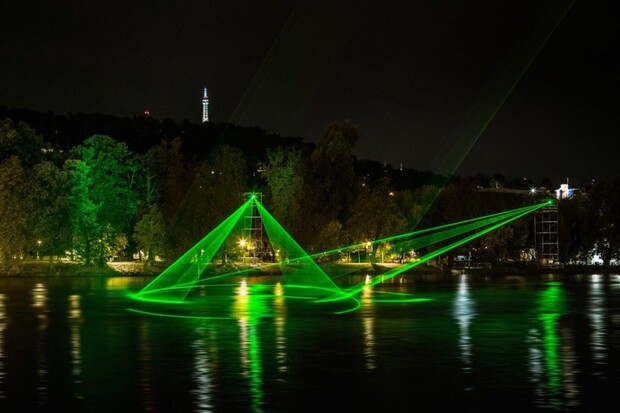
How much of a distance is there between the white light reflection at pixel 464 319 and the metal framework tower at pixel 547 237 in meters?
37.9

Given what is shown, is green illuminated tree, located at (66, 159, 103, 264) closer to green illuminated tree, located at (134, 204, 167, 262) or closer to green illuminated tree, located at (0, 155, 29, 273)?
green illuminated tree, located at (134, 204, 167, 262)

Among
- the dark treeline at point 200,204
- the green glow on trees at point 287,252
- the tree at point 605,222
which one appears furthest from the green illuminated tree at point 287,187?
the tree at point 605,222

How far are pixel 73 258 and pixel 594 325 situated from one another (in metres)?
51.2

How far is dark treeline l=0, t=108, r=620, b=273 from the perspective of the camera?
67.6 meters

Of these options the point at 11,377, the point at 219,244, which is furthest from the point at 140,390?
the point at 219,244

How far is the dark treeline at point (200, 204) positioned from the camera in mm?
67562

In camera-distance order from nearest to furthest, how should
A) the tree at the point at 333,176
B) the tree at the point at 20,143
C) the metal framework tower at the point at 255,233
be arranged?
the tree at the point at 20,143, the metal framework tower at the point at 255,233, the tree at the point at 333,176

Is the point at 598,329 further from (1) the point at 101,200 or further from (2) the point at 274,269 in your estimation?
(2) the point at 274,269

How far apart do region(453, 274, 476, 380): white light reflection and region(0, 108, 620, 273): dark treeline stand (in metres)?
28.7

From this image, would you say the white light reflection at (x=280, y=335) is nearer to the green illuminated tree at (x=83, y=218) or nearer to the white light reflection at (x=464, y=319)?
the white light reflection at (x=464, y=319)

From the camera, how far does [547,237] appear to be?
88.8m

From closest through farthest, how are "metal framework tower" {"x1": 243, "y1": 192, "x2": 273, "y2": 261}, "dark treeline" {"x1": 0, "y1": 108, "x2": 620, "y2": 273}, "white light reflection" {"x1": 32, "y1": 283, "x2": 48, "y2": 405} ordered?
"white light reflection" {"x1": 32, "y1": 283, "x2": 48, "y2": 405} → "dark treeline" {"x1": 0, "y1": 108, "x2": 620, "y2": 273} → "metal framework tower" {"x1": 243, "y1": 192, "x2": 273, "y2": 261}

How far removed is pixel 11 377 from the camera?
15.6m

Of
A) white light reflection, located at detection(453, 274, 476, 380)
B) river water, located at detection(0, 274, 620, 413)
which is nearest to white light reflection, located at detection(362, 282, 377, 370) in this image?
river water, located at detection(0, 274, 620, 413)
